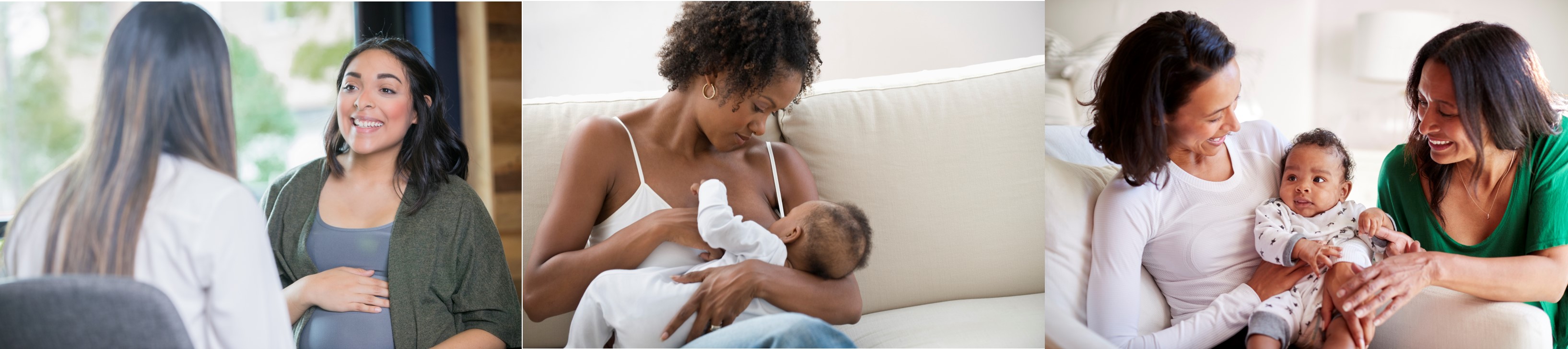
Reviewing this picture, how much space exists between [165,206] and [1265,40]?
8.95 feet

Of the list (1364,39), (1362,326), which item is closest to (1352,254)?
(1362,326)

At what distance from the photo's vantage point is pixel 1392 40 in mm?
2191

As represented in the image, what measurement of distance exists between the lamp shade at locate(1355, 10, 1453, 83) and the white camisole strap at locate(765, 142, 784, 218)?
1508 millimetres

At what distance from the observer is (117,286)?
1.99 meters

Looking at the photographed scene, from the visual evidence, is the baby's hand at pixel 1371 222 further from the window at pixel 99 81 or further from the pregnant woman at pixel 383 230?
the window at pixel 99 81

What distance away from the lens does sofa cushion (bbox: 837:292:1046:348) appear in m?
2.18

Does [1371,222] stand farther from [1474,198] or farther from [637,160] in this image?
[637,160]

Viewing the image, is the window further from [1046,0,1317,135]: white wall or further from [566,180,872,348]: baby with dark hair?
[1046,0,1317,135]: white wall

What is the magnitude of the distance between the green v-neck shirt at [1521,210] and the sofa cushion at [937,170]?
882mm

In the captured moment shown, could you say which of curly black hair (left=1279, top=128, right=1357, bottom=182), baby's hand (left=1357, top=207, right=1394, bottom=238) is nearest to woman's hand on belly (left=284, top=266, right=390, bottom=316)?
curly black hair (left=1279, top=128, right=1357, bottom=182)

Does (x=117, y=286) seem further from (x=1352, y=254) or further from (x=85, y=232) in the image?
(x=1352, y=254)

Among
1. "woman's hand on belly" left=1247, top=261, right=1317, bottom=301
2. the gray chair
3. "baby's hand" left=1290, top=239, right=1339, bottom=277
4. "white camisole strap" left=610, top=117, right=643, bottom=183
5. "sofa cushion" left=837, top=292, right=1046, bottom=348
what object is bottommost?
"sofa cushion" left=837, top=292, right=1046, bottom=348

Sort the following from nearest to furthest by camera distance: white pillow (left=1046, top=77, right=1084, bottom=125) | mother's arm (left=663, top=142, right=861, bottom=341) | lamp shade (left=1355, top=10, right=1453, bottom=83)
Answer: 1. mother's arm (left=663, top=142, right=861, bottom=341)
2. lamp shade (left=1355, top=10, right=1453, bottom=83)
3. white pillow (left=1046, top=77, right=1084, bottom=125)

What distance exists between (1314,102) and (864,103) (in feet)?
3.78
